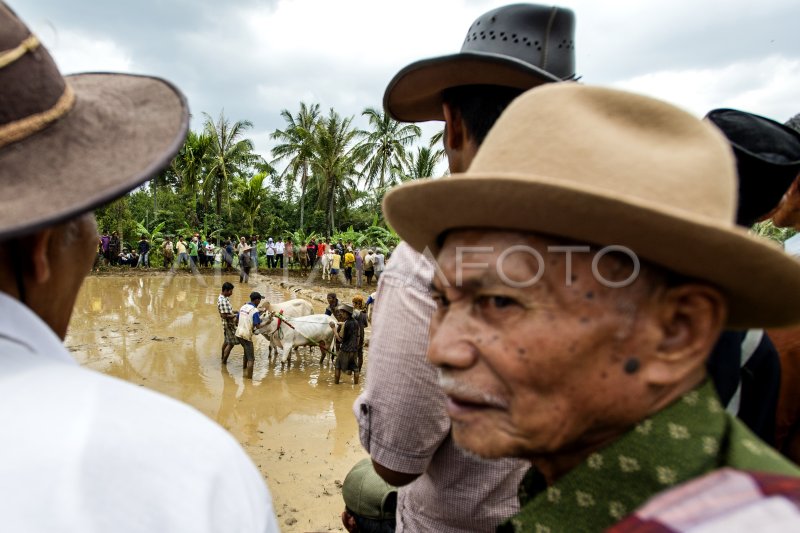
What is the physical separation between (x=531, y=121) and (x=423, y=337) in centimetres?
73

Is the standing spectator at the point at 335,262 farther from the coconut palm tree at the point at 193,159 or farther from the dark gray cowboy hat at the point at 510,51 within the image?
the dark gray cowboy hat at the point at 510,51

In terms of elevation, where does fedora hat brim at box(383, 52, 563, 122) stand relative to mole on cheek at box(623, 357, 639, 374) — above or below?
above

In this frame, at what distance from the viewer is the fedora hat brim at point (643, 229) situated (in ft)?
2.82

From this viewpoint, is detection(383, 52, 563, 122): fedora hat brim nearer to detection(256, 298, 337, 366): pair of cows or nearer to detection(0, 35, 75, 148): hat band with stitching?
detection(0, 35, 75, 148): hat band with stitching

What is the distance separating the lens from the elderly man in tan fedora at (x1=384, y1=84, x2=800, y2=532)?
89 cm

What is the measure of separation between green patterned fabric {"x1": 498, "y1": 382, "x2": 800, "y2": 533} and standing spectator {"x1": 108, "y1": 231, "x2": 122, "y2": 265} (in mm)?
26364

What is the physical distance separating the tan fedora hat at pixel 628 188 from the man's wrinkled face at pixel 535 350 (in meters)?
0.08

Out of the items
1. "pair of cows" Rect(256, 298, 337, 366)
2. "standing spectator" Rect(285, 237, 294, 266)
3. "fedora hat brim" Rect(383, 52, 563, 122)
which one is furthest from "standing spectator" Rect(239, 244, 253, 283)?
"fedora hat brim" Rect(383, 52, 563, 122)

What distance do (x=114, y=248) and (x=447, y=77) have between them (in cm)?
2563

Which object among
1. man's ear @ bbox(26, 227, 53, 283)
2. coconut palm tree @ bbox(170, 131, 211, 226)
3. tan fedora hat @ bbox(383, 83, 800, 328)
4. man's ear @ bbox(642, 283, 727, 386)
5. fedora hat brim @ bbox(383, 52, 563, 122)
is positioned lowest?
man's ear @ bbox(642, 283, 727, 386)

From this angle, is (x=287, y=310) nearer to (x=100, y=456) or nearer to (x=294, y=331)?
(x=294, y=331)

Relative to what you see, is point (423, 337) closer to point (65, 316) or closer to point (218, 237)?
point (65, 316)

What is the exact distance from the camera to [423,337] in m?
1.50

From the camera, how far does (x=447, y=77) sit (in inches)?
72.2
